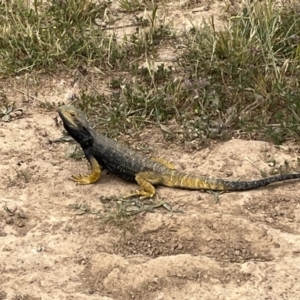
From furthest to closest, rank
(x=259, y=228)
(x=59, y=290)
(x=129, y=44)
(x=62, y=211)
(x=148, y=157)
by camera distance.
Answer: (x=129, y=44)
(x=148, y=157)
(x=62, y=211)
(x=259, y=228)
(x=59, y=290)

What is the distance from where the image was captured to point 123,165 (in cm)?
578

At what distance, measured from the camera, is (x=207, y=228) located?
5.14 m

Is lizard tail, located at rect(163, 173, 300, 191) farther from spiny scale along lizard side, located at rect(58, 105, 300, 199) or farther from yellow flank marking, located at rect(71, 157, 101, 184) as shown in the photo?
yellow flank marking, located at rect(71, 157, 101, 184)

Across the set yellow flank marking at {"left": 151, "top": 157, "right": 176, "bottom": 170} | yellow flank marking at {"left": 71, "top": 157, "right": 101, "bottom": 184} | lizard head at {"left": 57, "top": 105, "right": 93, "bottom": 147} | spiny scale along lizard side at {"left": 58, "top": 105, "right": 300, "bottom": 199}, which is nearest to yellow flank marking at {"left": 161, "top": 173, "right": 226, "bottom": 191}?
spiny scale along lizard side at {"left": 58, "top": 105, "right": 300, "bottom": 199}

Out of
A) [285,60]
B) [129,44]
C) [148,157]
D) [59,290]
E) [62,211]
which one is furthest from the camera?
[129,44]

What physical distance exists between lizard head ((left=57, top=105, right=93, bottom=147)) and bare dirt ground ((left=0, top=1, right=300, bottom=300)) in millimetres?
318

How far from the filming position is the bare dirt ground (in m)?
4.66

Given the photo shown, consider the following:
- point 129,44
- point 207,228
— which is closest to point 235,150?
point 207,228

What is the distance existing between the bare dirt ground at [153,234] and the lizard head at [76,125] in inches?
12.5

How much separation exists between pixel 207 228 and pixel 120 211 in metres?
0.65

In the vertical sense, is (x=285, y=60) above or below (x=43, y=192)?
above

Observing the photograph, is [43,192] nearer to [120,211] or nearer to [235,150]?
[120,211]

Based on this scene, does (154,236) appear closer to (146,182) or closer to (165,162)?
(146,182)

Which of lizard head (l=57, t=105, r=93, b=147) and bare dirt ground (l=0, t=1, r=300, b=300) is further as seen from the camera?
lizard head (l=57, t=105, r=93, b=147)
